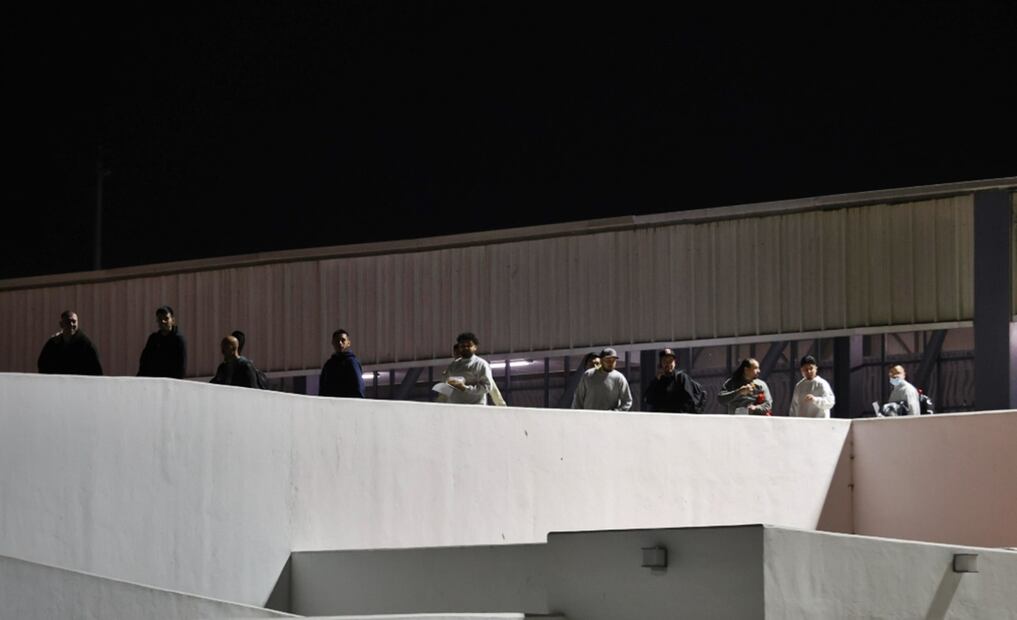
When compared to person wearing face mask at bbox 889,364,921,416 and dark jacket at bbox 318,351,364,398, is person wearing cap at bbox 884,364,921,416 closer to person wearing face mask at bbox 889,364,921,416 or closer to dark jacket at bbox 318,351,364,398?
person wearing face mask at bbox 889,364,921,416

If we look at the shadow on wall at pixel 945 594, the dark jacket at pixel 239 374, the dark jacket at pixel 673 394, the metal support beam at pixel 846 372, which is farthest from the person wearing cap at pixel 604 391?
the shadow on wall at pixel 945 594

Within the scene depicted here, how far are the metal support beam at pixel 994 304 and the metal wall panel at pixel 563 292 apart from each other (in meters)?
0.22

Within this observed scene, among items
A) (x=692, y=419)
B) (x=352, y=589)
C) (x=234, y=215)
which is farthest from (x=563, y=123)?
(x=352, y=589)

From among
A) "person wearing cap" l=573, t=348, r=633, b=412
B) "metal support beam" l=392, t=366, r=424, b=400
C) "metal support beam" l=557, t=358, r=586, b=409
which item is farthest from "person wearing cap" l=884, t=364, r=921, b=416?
"metal support beam" l=392, t=366, r=424, b=400

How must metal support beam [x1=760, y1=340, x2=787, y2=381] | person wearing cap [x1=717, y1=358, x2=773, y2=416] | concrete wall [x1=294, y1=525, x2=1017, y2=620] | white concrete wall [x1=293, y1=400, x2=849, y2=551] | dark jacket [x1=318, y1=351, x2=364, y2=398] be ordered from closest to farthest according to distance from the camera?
concrete wall [x1=294, y1=525, x2=1017, y2=620], white concrete wall [x1=293, y1=400, x2=849, y2=551], dark jacket [x1=318, y1=351, x2=364, y2=398], person wearing cap [x1=717, y1=358, x2=773, y2=416], metal support beam [x1=760, y1=340, x2=787, y2=381]

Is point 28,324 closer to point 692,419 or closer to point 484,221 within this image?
point 692,419

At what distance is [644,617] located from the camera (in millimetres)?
9484

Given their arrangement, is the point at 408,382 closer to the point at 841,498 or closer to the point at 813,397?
the point at 813,397

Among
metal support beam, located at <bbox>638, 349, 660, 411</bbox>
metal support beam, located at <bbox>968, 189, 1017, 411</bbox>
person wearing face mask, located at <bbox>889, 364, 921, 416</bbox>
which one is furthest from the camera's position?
metal support beam, located at <bbox>638, 349, 660, 411</bbox>

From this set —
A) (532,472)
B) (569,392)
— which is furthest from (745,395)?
(569,392)

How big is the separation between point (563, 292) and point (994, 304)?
19.6 ft

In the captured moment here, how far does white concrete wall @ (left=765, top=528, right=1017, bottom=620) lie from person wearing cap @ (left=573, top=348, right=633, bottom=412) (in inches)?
281

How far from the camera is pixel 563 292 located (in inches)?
899

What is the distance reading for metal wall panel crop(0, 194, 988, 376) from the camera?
68.7ft
